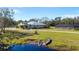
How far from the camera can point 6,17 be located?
12.3ft

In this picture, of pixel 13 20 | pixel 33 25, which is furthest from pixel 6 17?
pixel 33 25


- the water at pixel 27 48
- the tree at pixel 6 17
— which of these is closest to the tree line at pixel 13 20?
the tree at pixel 6 17

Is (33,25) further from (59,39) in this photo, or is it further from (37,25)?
(59,39)

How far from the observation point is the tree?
3725 millimetres

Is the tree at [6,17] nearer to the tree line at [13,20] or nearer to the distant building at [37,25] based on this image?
the tree line at [13,20]

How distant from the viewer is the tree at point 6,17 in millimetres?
3725
